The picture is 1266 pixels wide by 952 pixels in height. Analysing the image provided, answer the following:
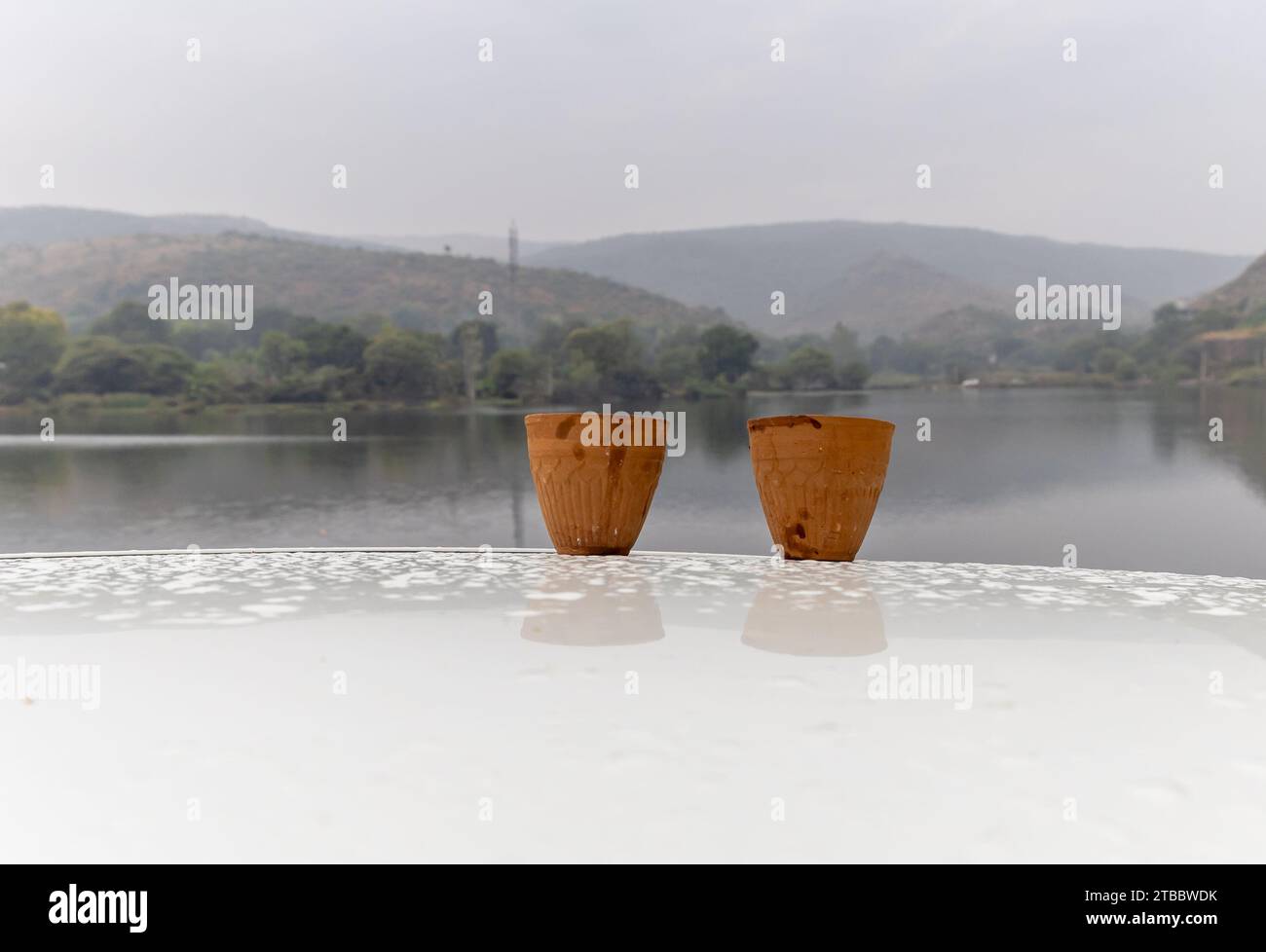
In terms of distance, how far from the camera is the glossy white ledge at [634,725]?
1.86 metres

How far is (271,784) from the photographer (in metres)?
2.10

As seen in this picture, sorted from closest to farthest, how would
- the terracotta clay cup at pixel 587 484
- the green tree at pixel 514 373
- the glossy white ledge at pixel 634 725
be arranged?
the glossy white ledge at pixel 634 725, the terracotta clay cup at pixel 587 484, the green tree at pixel 514 373

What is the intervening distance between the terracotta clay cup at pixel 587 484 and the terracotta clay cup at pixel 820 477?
0.62 m

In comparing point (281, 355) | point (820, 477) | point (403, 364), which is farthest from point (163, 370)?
point (820, 477)

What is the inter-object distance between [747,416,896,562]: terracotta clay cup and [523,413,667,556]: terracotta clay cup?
62 centimetres

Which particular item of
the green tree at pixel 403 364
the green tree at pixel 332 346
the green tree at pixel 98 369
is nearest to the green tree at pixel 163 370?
the green tree at pixel 98 369

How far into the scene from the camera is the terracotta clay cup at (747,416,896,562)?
539 centimetres

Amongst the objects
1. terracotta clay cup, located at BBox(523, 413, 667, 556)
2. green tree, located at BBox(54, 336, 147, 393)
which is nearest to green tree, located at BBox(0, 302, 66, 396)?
green tree, located at BBox(54, 336, 147, 393)

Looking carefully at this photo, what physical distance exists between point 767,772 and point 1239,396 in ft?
77.9

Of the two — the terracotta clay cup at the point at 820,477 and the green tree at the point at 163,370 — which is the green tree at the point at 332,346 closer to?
the green tree at the point at 163,370

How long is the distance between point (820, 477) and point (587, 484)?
1.24m

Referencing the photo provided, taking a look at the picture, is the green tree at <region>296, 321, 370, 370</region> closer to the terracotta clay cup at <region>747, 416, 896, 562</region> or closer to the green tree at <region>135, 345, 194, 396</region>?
the green tree at <region>135, 345, 194, 396</region>
